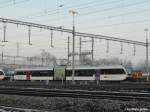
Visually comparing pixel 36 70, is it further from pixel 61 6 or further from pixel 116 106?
pixel 116 106

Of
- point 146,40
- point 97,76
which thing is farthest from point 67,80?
point 146,40

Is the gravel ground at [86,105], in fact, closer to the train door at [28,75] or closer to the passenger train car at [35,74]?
the passenger train car at [35,74]

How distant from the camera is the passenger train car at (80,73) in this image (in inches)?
2338

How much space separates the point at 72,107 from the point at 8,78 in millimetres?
69092

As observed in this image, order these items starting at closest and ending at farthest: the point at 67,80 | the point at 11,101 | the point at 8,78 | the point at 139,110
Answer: the point at 139,110 → the point at 11,101 → the point at 67,80 → the point at 8,78

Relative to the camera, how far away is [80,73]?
63875 mm

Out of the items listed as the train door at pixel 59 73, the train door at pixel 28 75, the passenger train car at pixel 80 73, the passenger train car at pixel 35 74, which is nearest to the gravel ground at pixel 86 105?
the passenger train car at pixel 80 73

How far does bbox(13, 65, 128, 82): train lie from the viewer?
195 feet

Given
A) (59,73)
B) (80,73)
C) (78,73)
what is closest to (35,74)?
(59,73)

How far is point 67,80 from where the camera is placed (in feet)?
216

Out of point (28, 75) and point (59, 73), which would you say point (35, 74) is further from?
point (59, 73)

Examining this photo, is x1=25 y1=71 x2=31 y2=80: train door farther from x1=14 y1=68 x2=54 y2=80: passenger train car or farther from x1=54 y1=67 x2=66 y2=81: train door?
x1=54 y1=67 x2=66 y2=81: train door

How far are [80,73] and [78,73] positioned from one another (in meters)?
0.60

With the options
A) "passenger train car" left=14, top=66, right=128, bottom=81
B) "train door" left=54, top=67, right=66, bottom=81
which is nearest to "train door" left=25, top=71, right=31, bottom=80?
"passenger train car" left=14, top=66, right=128, bottom=81
